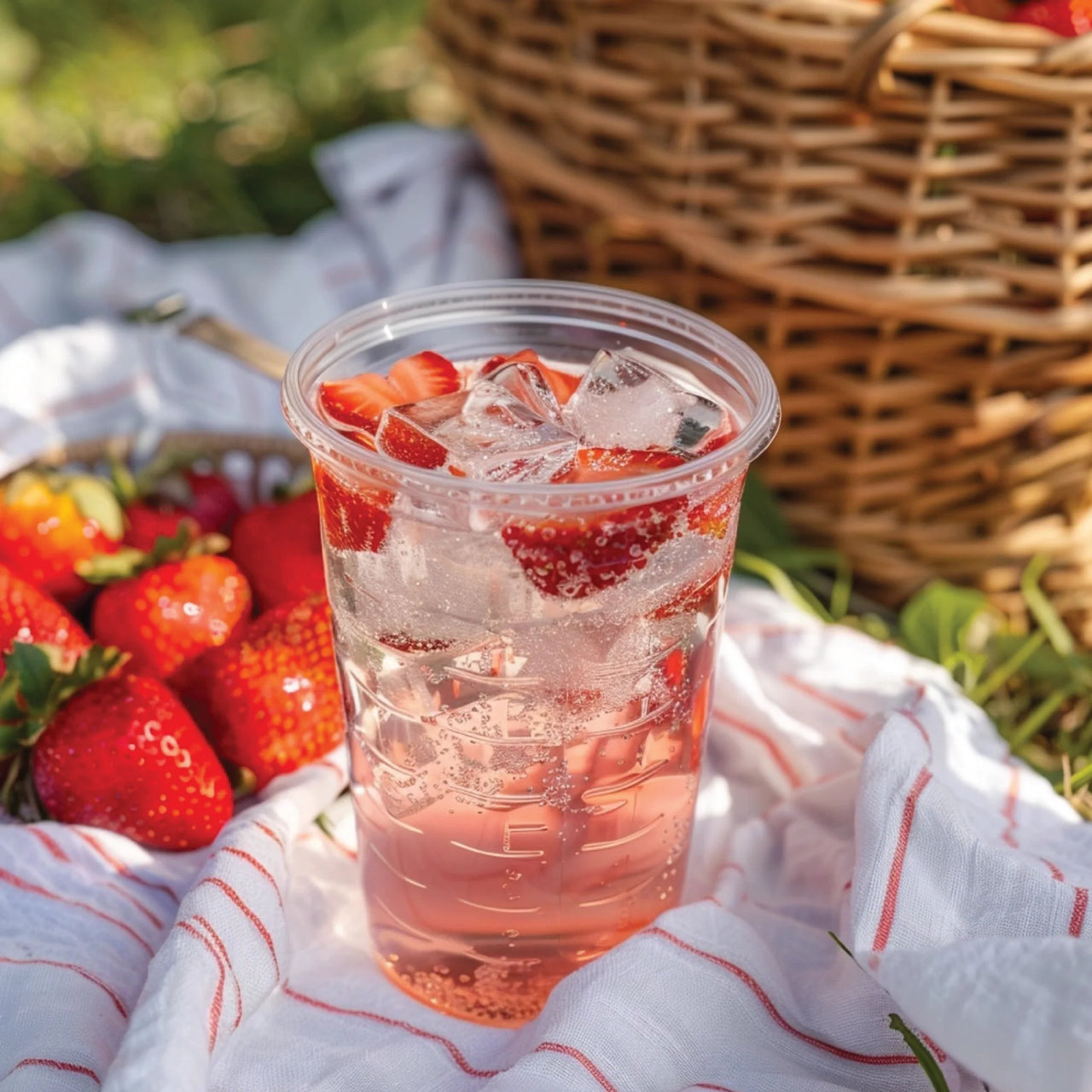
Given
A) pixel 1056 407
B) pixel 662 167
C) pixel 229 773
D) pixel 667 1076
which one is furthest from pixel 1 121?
pixel 667 1076

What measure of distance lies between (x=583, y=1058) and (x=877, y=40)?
76 cm

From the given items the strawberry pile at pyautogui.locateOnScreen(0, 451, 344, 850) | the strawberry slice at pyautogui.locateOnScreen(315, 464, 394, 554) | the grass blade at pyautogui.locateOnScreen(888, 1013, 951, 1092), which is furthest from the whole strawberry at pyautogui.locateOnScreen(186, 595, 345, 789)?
the grass blade at pyautogui.locateOnScreen(888, 1013, 951, 1092)

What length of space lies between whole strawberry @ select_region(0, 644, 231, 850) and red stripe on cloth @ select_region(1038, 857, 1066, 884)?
55 cm

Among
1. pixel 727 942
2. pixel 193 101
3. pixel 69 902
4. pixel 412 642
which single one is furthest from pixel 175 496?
pixel 193 101

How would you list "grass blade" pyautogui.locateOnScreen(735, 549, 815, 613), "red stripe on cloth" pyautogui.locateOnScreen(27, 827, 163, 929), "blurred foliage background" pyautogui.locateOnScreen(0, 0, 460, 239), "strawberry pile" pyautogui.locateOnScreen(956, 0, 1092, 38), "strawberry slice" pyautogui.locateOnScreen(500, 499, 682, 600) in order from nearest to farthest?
"strawberry slice" pyautogui.locateOnScreen(500, 499, 682, 600) → "red stripe on cloth" pyautogui.locateOnScreen(27, 827, 163, 929) → "strawberry pile" pyautogui.locateOnScreen(956, 0, 1092, 38) → "grass blade" pyautogui.locateOnScreen(735, 549, 815, 613) → "blurred foliage background" pyautogui.locateOnScreen(0, 0, 460, 239)

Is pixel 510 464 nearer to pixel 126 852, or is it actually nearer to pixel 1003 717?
pixel 126 852

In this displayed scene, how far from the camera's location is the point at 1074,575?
1316 mm

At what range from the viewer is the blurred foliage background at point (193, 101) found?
1.90 metres

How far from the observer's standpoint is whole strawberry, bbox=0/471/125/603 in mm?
1060

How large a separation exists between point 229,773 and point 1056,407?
788 millimetres

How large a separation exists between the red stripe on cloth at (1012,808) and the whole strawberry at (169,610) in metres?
0.58

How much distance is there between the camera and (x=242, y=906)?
818mm

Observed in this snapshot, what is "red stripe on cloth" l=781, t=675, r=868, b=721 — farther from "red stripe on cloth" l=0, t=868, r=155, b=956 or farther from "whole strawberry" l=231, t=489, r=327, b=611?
"red stripe on cloth" l=0, t=868, r=155, b=956

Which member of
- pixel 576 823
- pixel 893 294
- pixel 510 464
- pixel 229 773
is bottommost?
pixel 229 773
